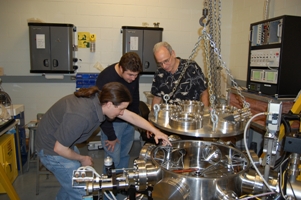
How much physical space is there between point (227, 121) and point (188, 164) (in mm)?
274

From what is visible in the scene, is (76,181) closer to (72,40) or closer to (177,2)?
(72,40)

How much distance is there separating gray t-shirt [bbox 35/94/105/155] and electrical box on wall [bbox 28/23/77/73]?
1901 millimetres

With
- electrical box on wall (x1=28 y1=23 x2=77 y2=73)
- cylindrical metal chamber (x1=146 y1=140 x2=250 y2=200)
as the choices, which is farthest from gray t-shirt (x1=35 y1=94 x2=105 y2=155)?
electrical box on wall (x1=28 y1=23 x2=77 y2=73)

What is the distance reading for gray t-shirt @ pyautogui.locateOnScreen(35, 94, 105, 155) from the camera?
1260 mm

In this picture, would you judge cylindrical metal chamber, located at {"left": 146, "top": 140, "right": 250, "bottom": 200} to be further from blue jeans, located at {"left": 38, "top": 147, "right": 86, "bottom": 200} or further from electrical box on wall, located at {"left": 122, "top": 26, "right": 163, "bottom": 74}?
electrical box on wall, located at {"left": 122, "top": 26, "right": 163, "bottom": 74}

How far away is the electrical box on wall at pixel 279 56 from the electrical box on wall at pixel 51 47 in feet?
7.46

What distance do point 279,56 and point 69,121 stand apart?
1651mm

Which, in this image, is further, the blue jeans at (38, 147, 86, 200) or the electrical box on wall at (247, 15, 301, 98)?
the electrical box on wall at (247, 15, 301, 98)

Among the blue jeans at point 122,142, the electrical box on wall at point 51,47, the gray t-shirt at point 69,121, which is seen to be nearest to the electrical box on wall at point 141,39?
the electrical box on wall at point 51,47

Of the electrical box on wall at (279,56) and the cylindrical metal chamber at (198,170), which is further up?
the electrical box on wall at (279,56)

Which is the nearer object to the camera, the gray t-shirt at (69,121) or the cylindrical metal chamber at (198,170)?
the cylindrical metal chamber at (198,170)

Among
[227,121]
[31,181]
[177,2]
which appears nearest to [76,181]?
[227,121]

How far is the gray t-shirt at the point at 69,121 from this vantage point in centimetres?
126

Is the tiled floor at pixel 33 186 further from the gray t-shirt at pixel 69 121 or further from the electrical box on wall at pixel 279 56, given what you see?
the electrical box on wall at pixel 279 56
